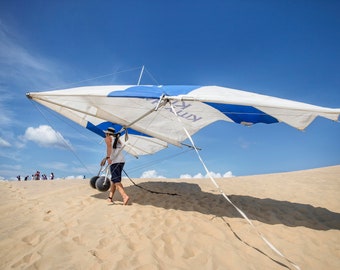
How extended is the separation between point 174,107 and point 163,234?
341 cm

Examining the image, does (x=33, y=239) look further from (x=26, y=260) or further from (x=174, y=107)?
(x=174, y=107)

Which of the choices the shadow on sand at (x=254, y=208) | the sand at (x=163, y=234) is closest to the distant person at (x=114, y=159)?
the sand at (x=163, y=234)

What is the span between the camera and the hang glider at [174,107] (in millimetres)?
4355

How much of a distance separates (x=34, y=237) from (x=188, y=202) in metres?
3.67

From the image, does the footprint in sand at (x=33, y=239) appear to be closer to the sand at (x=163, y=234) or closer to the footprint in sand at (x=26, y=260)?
the sand at (x=163, y=234)

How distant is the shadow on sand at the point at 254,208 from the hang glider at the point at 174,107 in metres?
2.02

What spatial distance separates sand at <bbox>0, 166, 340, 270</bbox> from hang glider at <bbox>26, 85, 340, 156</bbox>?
2190 mm

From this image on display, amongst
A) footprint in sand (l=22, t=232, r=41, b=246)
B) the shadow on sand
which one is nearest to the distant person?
the shadow on sand

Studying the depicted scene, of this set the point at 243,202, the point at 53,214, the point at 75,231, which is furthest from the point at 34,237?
the point at 243,202

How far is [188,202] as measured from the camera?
586cm

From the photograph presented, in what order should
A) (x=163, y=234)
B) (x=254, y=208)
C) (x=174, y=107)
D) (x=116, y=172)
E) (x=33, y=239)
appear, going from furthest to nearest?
1. (x=174, y=107)
2. (x=254, y=208)
3. (x=116, y=172)
4. (x=163, y=234)
5. (x=33, y=239)

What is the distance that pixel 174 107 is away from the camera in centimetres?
594

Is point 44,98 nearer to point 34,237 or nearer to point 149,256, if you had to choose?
point 34,237

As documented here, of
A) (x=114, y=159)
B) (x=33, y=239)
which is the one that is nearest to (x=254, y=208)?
(x=114, y=159)
